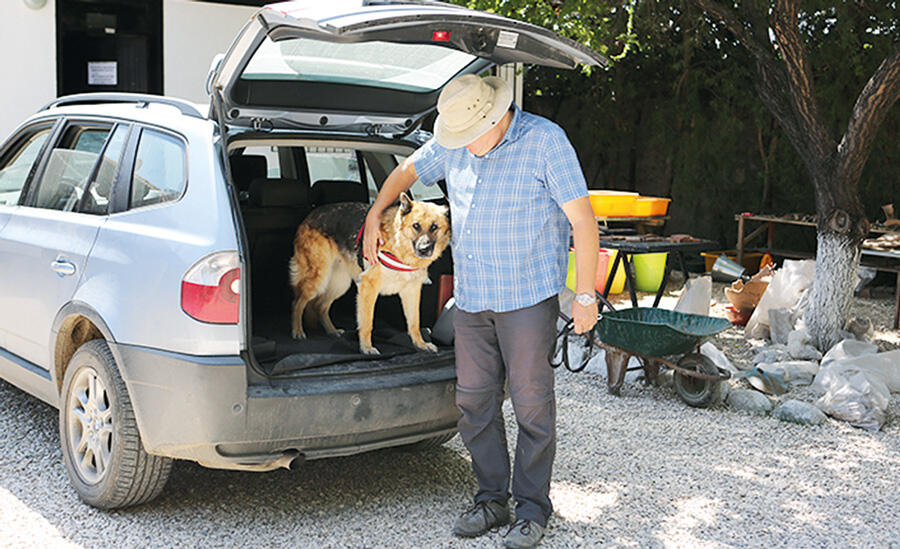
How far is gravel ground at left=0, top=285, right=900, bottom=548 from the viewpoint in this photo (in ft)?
11.7

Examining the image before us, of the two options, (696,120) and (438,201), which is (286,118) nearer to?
(438,201)

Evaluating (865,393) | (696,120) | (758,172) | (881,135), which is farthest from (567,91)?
(865,393)

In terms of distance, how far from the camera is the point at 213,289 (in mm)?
3213

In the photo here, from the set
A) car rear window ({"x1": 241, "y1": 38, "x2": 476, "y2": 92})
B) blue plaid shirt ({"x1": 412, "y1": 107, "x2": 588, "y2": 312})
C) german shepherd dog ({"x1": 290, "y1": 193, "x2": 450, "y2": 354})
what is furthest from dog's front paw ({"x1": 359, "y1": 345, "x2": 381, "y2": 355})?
car rear window ({"x1": 241, "y1": 38, "x2": 476, "y2": 92})

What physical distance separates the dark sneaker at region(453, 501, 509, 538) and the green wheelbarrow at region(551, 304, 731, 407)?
5.99 ft

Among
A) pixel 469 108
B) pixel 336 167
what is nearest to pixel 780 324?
pixel 336 167

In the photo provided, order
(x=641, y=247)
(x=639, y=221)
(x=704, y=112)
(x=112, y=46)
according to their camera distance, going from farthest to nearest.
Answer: (x=704, y=112)
(x=639, y=221)
(x=112, y=46)
(x=641, y=247)

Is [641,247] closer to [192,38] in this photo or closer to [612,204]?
[612,204]

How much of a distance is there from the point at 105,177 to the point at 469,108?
1718 mm

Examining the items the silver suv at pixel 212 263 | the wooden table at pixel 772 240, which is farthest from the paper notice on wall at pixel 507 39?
the wooden table at pixel 772 240

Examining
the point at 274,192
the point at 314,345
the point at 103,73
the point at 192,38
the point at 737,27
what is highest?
the point at 737,27

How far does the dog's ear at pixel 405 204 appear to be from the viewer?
12.7 ft

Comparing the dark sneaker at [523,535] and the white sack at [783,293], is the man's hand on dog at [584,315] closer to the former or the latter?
the dark sneaker at [523,535]

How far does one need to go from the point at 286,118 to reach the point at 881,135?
9.36 metres
